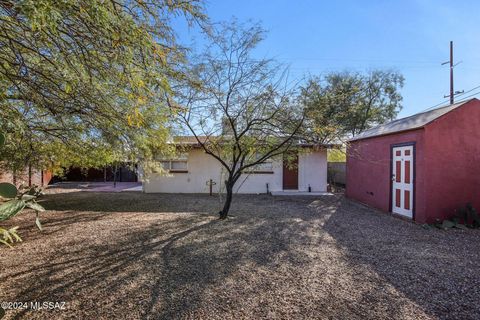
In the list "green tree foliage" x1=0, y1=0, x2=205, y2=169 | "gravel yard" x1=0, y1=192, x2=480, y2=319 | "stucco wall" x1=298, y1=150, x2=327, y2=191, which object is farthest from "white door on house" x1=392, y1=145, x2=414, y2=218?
"green tree foliage" x1=0, y1=0, x2=205, y2=169

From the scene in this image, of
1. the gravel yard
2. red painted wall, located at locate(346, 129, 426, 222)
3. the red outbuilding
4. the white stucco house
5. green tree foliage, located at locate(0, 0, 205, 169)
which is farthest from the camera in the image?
the white stucco house

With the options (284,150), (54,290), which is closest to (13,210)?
(54,290)

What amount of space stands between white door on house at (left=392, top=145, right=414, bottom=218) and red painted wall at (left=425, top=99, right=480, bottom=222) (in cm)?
58

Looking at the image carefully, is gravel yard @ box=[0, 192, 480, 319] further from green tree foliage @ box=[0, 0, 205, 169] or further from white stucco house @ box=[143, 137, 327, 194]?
white stucco house @ box=[143, 137, 327, 194]

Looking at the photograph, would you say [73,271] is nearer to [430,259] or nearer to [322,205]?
[430,259]

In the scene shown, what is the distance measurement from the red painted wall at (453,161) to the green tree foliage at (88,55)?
6770 millimetres

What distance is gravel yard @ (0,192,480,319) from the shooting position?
296cm

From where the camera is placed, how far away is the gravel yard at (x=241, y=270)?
9.70 feet

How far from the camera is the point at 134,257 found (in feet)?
14.6

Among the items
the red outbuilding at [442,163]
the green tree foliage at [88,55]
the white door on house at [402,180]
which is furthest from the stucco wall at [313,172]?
the green tree foliage at [88,55]

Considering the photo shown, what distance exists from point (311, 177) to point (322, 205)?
12.8ft

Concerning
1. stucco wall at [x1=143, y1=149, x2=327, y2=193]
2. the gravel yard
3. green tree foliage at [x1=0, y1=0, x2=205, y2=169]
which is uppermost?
green tree foliage at [x1=0, y1=0, x2=205, y2=169]

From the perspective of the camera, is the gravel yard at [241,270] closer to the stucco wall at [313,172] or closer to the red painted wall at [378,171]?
the red painted wall at [378,171]

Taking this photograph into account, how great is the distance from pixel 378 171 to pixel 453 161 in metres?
2.50
